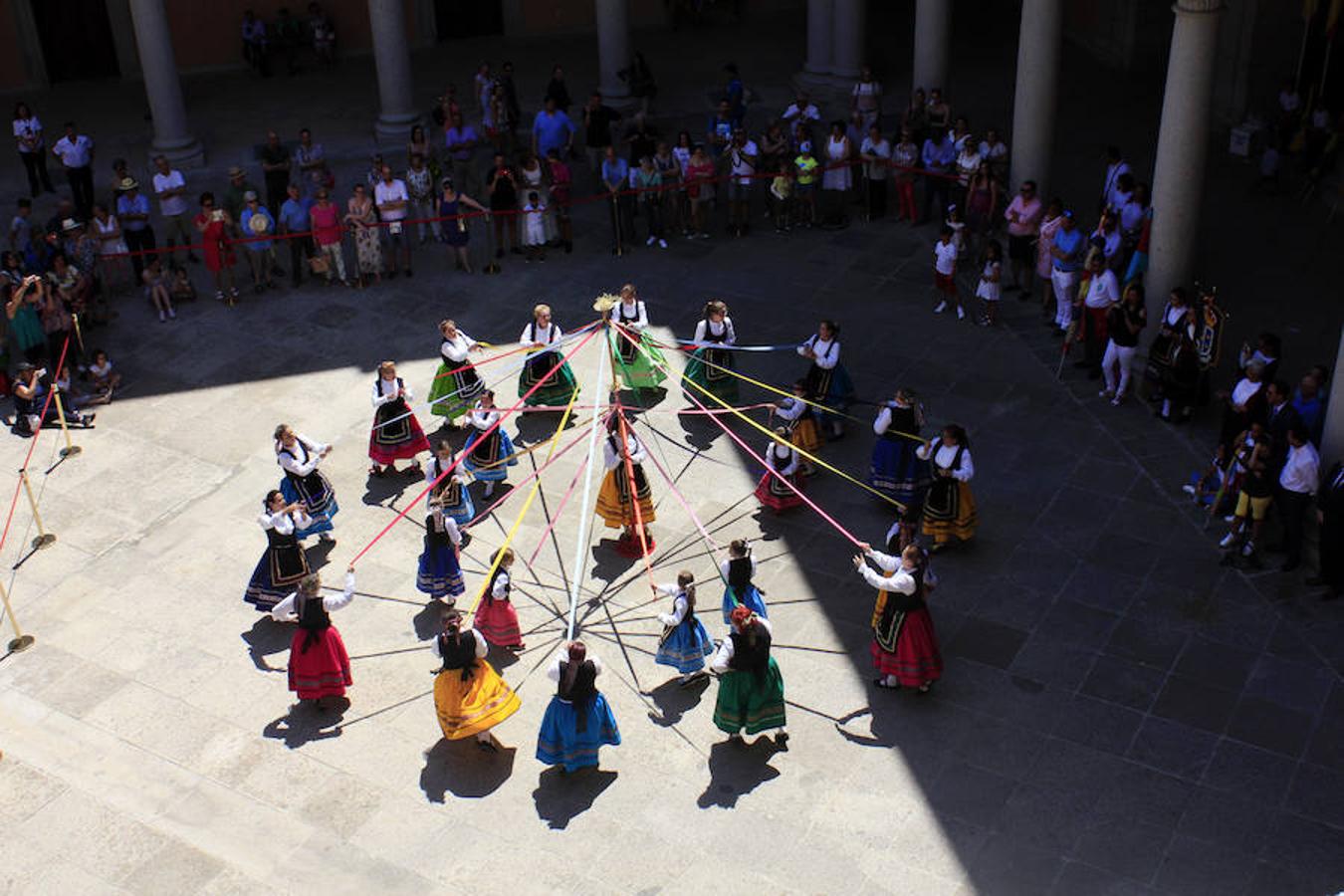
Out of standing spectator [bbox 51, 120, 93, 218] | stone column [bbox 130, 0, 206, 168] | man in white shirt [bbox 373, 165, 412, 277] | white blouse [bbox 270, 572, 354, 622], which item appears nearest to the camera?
white blouse [bbox 270, 572, 354, 622]

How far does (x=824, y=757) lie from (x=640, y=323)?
5782 millimetres

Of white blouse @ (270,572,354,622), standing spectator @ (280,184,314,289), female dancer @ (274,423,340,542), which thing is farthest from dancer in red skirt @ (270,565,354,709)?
standing spectator @ (280,184,314,289)

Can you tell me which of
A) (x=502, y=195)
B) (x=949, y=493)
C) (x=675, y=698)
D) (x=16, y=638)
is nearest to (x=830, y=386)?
(x=949, y=493)

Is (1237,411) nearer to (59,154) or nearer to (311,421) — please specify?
(311,421)

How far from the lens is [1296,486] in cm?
1350

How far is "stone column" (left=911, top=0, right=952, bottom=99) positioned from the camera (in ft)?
69.4

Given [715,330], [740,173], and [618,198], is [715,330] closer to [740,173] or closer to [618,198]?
[618,198]

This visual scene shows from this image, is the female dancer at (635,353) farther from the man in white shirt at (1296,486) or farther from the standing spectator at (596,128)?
the man in white shirt at (1296,486)

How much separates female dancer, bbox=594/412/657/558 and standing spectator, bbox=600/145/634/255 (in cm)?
628

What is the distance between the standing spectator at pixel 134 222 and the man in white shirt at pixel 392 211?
285 cm

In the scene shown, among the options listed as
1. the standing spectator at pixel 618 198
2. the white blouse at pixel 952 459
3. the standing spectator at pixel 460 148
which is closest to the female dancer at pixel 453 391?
the standing spectator at pixel 618 198

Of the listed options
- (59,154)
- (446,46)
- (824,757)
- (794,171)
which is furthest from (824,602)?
(446,46)

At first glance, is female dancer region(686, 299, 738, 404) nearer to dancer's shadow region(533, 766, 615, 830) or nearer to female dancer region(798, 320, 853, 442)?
female dancer region(798, 320, 853, 442)

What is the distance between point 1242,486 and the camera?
13.8 meters
